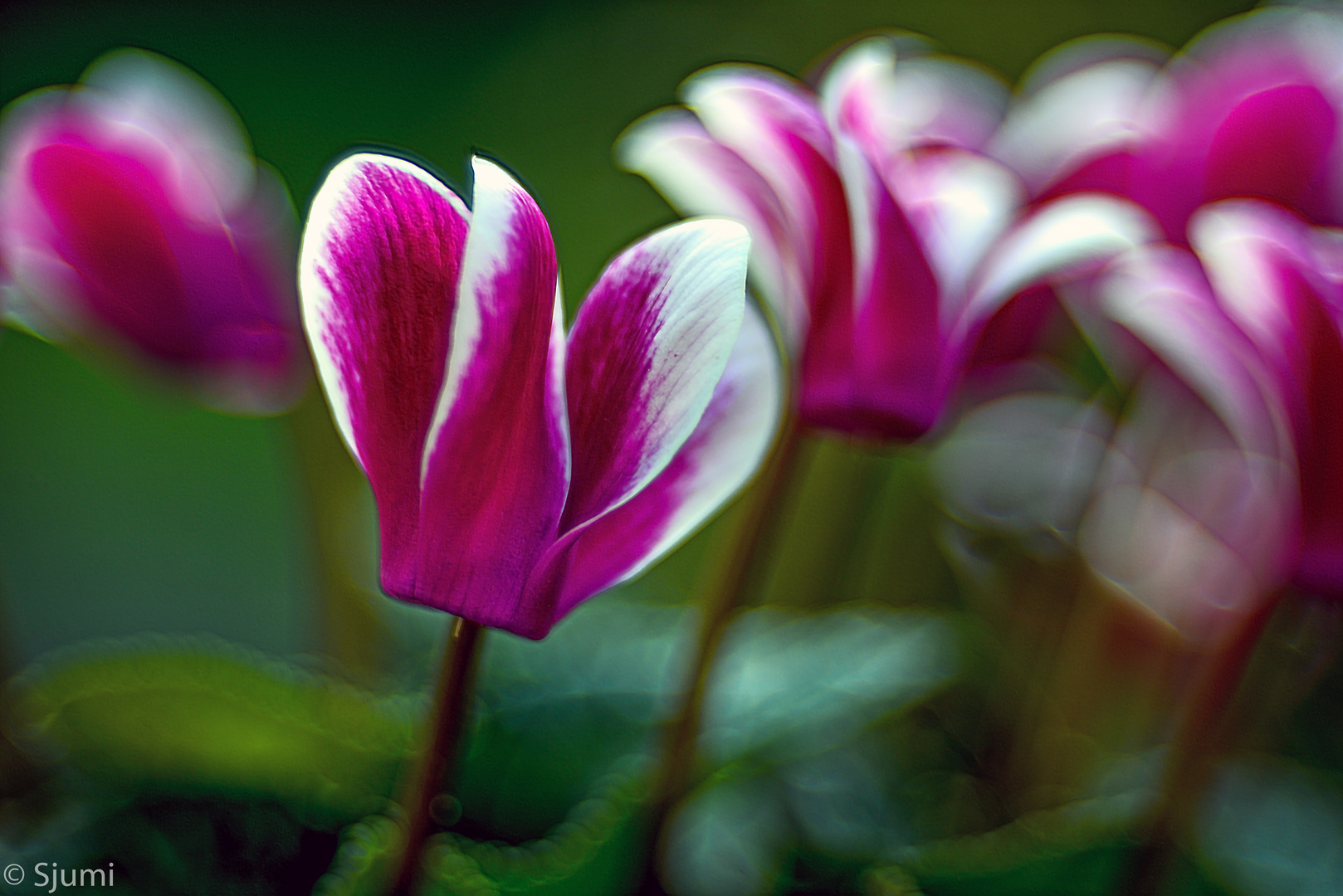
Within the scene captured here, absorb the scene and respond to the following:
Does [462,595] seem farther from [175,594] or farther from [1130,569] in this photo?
[175,594]

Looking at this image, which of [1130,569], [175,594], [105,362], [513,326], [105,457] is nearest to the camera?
[513,326]

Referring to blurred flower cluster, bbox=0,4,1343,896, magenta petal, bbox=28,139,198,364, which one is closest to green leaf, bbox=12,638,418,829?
blurred flower cluster, bbox=0,4,1343,896

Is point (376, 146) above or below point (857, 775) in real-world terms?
above

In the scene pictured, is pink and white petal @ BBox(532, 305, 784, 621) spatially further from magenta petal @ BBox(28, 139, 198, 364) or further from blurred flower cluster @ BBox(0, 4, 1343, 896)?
magenta petal @ BBox(28, 139, 198, 364)

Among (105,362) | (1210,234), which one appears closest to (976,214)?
(1210,234)

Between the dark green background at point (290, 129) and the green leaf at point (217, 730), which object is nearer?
the green leaf at point (217, 730)

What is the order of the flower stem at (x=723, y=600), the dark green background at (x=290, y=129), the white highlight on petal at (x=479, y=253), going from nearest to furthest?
1. the white highlight on petal at (x=479, y=253)
2. the flower stem at (x=723, y=600)
3. the dark green background at (x=290, y=129)

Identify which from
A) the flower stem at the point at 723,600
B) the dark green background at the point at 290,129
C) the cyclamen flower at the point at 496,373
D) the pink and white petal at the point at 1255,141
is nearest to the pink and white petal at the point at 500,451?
the cyclamen flower at the point at 496,373

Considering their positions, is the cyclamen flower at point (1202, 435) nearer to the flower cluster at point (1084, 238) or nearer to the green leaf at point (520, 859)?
the flower cluster at point (1084, 238)
